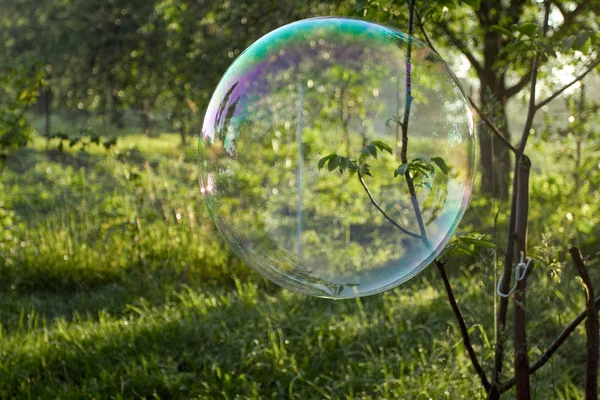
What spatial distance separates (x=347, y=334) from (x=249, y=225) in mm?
1215

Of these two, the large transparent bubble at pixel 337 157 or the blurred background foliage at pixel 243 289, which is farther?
the blurred background foliage at pixel 243 289

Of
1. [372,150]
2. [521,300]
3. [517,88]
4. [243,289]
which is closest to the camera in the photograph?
[372,150]

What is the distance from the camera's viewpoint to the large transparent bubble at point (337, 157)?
1893 mm

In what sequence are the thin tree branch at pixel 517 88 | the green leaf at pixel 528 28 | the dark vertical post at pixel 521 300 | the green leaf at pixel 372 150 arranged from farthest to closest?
the thin tree branch at pixel 517 88, the dark vertical post at pixel 521 300, the green leaf at pixel 528 28, the green leaf at pixel 372 150

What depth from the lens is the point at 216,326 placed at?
10.6 ft

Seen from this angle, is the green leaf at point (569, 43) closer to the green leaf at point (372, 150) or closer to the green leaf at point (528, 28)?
the green leaf at point (528, 28)

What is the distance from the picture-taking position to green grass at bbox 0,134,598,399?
8.83 ft

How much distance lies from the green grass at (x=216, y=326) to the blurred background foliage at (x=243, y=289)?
0.01 meters

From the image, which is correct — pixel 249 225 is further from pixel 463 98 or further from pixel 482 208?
pixel 482 208

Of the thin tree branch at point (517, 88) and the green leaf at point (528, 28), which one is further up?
the thin tree branch at point (517, 88)

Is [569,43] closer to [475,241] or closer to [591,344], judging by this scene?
[475,241]

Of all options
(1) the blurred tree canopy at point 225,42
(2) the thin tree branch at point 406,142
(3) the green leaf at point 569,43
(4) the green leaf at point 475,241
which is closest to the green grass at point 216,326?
(4) the green leaf at point 475,241

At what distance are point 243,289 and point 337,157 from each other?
277 centimetres

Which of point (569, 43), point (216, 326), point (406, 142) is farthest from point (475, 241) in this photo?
point (216, 326)
